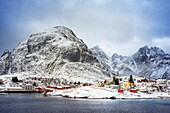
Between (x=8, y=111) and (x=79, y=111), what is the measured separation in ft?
75.9

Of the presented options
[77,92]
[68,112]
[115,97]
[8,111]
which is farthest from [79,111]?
[77,92]

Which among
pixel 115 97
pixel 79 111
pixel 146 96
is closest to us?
pixel 79 111

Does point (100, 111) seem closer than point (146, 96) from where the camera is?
Yes

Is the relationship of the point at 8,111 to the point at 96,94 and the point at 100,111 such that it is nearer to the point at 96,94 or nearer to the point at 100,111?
the point at 100,111

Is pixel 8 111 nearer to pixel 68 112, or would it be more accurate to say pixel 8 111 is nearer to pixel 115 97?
pixel 68 112

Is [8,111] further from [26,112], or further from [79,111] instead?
[79,111]

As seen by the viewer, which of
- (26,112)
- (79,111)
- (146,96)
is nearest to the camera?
(26,112)

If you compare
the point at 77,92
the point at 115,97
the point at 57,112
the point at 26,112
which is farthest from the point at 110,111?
the point at 77,92

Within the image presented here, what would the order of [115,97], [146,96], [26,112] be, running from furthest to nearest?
1. [146,96]
2. [115,97]
3. [26,112]

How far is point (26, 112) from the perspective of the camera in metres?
96.2

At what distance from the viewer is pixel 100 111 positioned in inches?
4117

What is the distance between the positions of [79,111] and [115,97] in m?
77.0

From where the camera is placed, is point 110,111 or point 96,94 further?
point 96,94

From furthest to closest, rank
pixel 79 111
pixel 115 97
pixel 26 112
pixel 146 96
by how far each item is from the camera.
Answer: pixel 146 96 → pixel 115 97 → pixel 79 111 → pixel 26 112
